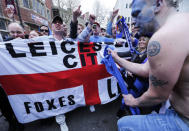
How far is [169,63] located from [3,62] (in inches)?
90.0

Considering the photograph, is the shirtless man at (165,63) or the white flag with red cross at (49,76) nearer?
the shirtless man at (165,63)

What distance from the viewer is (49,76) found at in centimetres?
Result: 178

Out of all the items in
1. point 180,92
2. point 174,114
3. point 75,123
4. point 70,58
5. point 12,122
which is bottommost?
point 75,123

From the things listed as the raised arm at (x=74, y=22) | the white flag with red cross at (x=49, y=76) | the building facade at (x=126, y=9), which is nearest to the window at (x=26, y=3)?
the raised arm at (x=74, y=22)

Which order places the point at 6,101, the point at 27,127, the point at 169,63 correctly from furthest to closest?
the point at 27,127
the point at 6,101
the point at 169,63

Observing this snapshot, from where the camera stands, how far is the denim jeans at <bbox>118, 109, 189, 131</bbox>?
2.55ft

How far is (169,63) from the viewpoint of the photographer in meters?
0.63

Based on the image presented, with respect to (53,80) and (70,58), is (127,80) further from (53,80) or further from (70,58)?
(53,80)

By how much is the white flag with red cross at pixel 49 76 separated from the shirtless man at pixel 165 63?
1.17 meters

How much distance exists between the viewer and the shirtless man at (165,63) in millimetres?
616

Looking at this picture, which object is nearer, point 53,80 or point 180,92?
point 180,92

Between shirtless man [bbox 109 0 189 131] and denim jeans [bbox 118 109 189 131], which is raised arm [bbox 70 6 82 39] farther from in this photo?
denim jeans [bbox 118 109 189 131]

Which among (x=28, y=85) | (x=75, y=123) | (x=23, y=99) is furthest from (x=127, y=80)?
(x=23, y=99)

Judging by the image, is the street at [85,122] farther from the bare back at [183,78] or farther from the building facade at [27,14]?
the building facade at [27,14]
